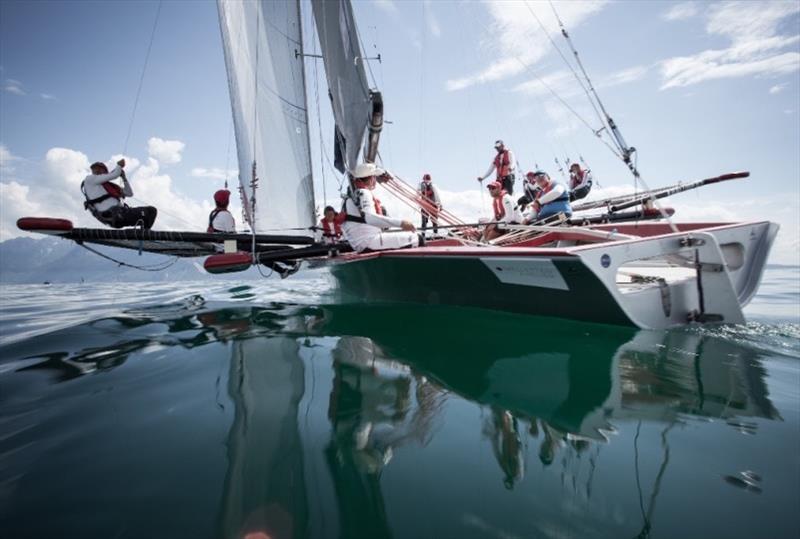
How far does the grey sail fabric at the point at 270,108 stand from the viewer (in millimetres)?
9594

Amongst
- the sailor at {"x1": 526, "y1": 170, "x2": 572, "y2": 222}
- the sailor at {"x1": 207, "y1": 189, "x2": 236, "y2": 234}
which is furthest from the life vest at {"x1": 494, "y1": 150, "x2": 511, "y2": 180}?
the sailor at {"x1": 207, "y1": 189, "x2": 236, "y2": 234}

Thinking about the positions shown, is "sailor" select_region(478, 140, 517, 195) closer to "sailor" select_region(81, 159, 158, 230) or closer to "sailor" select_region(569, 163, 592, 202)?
"sailor" select_region(569, 163, 592, 202)

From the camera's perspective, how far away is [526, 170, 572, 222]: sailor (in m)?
6.74

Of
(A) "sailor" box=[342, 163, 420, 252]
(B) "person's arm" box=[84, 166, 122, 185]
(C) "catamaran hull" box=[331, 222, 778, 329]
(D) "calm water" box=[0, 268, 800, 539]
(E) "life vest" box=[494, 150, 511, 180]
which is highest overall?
(E) "life vest" box=[494, 150, 511, 180]

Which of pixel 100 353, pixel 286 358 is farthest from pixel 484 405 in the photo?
pixel 100 353

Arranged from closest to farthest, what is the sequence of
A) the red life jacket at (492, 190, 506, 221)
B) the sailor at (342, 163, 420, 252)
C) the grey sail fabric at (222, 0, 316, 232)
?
1. the sailor at (342, 163, 420, 252)
2. the red life jacket at (492, 190, 506, 221)
3. the grey sail fabric at (222, 0, 316, 232)

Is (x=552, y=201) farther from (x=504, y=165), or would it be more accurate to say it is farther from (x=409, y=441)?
(x=409, y=441)

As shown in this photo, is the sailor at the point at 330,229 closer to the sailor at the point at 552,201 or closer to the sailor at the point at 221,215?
the sailor at the point at 221,215

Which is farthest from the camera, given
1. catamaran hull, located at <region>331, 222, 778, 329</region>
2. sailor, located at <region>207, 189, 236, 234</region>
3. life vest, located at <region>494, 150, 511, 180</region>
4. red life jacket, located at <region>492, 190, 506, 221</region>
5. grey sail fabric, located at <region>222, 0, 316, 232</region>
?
life vest, located at <region>494, 150, 511, 180</region>

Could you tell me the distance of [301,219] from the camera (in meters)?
10.5

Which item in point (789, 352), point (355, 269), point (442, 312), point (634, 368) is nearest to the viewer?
point (634, 368)

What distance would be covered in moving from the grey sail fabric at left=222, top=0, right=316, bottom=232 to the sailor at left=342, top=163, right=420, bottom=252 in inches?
201

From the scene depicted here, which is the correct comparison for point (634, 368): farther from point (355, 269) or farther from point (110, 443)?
point (355, 269)

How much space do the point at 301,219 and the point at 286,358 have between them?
7963mm
